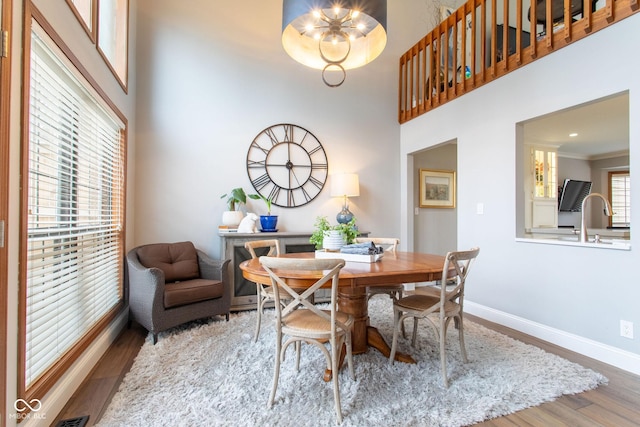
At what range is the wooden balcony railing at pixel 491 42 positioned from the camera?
2.47 meters

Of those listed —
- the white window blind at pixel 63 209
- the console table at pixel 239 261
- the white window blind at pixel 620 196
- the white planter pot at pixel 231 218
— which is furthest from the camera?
the white window blind at pixel 620 196

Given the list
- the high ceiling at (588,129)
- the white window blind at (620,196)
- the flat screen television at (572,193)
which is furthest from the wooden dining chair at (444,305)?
the white window blind at (620,196)

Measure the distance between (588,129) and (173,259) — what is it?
6.01 m

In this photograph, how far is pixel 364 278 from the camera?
1.77 m

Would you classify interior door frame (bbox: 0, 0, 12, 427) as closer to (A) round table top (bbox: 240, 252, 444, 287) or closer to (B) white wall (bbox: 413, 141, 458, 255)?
(A) round table top (bbox: 240, 252, 444, 287)

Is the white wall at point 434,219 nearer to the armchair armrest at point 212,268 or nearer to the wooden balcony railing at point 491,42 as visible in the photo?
the wooden balcony railing at point 491,42

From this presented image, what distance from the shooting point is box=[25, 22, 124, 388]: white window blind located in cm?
159

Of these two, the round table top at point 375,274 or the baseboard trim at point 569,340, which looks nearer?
the round table top at point 375,274

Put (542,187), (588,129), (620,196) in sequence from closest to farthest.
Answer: (588,129) → (542,187) → (620,196)

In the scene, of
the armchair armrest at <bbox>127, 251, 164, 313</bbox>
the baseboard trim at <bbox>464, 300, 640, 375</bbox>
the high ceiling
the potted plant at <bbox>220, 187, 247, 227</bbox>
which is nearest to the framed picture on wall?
the high ceiling

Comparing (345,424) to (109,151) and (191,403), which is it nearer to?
(191,403)

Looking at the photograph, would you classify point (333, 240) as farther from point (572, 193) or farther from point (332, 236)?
point (572, 193)

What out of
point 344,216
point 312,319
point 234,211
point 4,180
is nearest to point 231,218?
point 234,211

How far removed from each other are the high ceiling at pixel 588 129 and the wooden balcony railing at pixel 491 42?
2.42 feet
